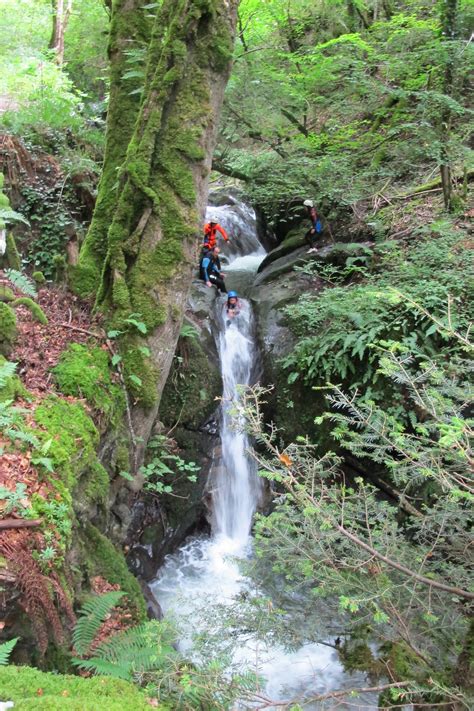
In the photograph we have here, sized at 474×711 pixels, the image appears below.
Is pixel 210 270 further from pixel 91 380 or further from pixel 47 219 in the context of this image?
pixel 91 380

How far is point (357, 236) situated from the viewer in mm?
10055

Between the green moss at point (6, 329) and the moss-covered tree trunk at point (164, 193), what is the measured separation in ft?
3.44

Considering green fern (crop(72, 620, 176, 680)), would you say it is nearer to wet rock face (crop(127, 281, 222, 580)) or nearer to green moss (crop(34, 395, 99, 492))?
green moss (crop(34, 395, 99, 492))

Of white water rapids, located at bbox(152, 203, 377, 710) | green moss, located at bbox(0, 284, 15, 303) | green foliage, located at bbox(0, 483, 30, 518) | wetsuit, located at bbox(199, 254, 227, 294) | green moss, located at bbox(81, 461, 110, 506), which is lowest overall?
white water rapids, located at bbox(152, 203, 377, 710)

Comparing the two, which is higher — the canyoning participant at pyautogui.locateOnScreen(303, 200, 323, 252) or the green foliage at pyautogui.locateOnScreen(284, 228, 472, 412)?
the canyoning participant at pyautogui.locateOnScreen(303, 200, 323, 252)

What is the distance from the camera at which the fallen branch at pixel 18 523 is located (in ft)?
9.53

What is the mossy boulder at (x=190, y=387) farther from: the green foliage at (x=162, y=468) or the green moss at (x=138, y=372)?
the green moss at (x=138, y=372)

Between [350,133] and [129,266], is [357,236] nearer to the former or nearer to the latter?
[350,133]

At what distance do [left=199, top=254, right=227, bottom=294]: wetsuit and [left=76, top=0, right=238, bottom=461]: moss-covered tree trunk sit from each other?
485 cm

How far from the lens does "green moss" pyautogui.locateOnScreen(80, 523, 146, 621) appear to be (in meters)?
4.08

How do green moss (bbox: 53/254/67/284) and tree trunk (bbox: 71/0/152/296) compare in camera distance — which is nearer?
green moss (bbox: 53/254/67/284)

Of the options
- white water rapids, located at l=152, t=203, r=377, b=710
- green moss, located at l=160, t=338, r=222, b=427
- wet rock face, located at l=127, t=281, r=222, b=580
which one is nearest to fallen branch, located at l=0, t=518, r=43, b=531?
white water rapids, located at l=152, t=203, r=377, b=710

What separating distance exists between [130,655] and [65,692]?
0.90 m

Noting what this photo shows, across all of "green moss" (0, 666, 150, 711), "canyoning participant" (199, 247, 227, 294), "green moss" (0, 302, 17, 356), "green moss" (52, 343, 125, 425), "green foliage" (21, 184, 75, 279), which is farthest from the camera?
"canyoning participant" (199, 247, 227, 294)
